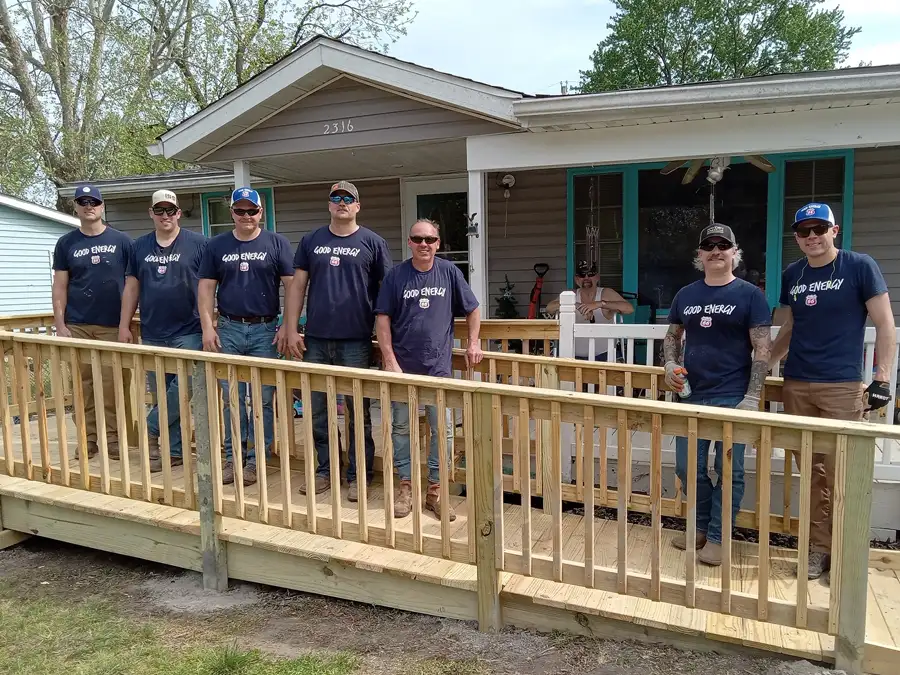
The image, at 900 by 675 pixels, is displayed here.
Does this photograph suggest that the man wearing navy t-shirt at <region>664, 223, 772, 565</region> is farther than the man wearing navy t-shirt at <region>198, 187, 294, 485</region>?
No

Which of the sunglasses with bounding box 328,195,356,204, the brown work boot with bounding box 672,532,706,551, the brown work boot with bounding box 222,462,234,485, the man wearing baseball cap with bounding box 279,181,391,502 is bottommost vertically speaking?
the brown work boot with bounding box 672,532,706,551

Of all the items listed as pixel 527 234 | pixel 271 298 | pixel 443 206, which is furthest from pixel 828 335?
pixel 443 206

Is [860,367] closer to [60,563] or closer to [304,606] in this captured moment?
[304,606]

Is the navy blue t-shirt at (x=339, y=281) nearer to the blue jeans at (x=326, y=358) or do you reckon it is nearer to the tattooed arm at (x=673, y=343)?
the blue jeans at (x=326, y=358)

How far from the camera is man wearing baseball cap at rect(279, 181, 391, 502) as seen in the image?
133 inches

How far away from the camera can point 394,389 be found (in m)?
2.77

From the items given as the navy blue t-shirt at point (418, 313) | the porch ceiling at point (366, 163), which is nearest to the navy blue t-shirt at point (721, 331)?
the navy blue t-shirt at point (418, 313)

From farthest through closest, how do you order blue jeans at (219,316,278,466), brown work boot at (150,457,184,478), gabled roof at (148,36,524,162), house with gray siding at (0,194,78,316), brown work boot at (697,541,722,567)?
1. house with gray siding at (0,194,78,316)
2. gabled roof at (148,36,524,162)
3. brown work boot at (150,457,184,478)
4. blue jeans at (219,316,278,466)
5. brown work boot at (697,541,722,567)

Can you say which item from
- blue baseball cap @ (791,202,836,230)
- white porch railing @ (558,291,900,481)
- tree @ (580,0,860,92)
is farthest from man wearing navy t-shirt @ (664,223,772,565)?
tree @ (580,0,860,92)

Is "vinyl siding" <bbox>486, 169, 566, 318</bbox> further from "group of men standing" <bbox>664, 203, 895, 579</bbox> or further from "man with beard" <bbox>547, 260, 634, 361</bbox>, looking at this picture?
Answer: "group of men standing" <bbox>664, 203, 895, 579</bbox>

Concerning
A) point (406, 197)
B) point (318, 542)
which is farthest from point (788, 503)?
point (406, 197)

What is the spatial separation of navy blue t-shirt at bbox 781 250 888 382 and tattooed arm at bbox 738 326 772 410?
0.75ft

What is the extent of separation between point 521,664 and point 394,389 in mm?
1189

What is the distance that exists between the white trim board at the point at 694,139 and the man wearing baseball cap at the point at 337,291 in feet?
7.28
